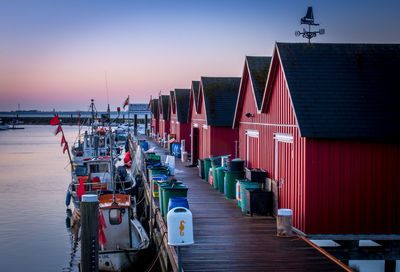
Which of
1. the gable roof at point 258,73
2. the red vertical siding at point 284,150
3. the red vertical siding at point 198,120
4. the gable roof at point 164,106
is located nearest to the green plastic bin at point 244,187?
the red vertical siding at point 284,150

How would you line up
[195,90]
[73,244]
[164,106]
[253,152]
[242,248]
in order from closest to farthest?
[242,248], [253,152], [73,244], [195,90], [164,106]

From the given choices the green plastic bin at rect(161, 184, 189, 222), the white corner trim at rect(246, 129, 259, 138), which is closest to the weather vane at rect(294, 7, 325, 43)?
the white corner trim at rect(246, 129, 259, 138)

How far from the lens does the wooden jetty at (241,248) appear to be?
34.0ft

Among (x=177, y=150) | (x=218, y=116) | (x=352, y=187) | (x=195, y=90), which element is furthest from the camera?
(x=177, y=150)

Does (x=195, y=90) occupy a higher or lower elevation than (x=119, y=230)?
higher

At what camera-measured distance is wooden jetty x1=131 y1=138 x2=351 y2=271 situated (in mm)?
10359

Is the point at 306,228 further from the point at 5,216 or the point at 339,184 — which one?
the point at 5,216

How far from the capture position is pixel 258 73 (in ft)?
62.9

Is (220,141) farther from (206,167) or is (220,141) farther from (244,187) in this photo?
(244,187)

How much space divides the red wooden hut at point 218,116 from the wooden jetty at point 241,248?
35.1 feet

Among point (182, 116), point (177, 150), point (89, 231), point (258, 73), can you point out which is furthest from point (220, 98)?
point (89, 231)

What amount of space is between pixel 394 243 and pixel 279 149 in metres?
4.44

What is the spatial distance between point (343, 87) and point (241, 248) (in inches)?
228

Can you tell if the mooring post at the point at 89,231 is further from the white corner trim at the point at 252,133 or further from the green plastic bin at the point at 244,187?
the white corner trim at the point at 252,133
